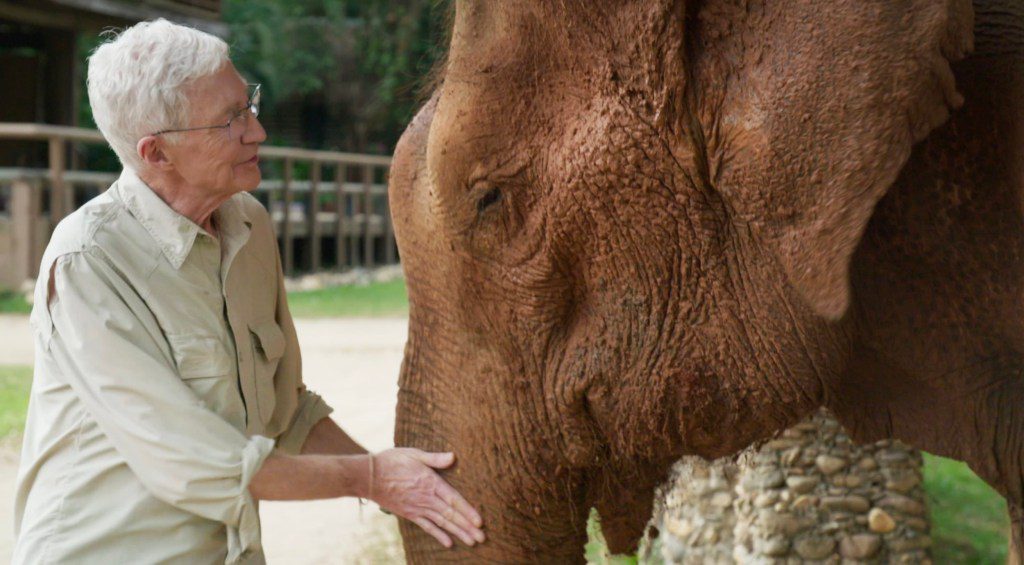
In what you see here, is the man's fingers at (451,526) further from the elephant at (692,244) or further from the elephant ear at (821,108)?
the elephant ear at (821,108)

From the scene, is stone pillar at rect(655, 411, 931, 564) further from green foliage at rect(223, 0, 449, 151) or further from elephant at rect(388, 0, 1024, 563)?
green foliage at rect(223, 0, 449, 151)

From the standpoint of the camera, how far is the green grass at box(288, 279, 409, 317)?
14.3 metres

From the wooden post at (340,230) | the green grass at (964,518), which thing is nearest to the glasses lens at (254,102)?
the green grass at (964,518)

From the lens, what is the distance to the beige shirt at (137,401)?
2.55 m

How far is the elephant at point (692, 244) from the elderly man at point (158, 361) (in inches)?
11.9

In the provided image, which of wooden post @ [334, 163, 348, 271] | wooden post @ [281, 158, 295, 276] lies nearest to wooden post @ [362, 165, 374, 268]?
wooden post @ [334, 163, 348, 271]

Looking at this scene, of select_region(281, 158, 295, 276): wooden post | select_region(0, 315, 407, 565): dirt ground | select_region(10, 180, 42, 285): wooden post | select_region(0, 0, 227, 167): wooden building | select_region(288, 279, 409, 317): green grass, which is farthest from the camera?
select_region(281, 158, 295, 276): wooden post

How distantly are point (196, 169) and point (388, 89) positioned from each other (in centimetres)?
2474

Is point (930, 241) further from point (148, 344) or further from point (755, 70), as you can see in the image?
point (148, 344)

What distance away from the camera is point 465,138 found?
2.69 m

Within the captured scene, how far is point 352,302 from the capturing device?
1540 cm

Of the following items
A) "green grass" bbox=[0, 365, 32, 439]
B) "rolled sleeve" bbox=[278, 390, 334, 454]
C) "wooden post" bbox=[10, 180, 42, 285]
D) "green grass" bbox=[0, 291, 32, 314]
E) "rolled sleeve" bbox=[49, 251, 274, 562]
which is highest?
"rolled sleeve" bbox=[49, 251, 274, 562]

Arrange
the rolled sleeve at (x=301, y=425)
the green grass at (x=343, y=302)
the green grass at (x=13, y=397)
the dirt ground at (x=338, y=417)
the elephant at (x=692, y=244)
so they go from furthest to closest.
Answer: the green grass at (x=343, y=302)
the green grass at (x=13, y=397)
the dirt ground at (x=338, y=417)
the rolled sleeve at (x=301, y=425)
the elephant at (x=692, y=244)

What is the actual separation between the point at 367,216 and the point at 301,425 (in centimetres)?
1731
